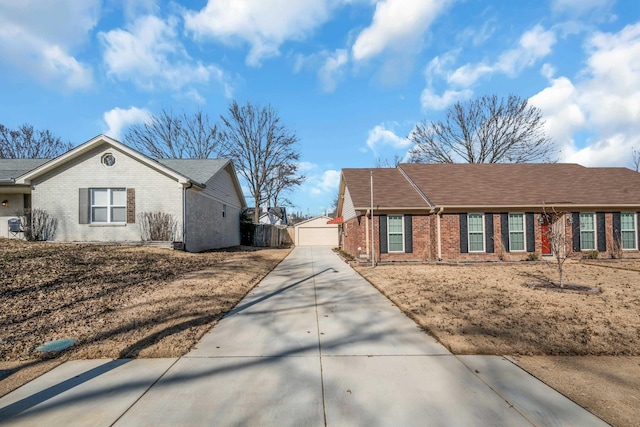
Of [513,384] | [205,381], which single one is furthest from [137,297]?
[513,384]

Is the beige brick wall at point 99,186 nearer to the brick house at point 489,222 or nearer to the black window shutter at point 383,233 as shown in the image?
the brick house at point 489,222

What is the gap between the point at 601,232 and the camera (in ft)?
45.7

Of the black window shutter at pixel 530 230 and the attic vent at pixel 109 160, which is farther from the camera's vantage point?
the attic vent at pixel 109 160

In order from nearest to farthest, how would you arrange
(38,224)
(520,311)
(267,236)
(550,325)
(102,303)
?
(550,325) → (520,311) → (102,303) → (38,224) → (267,236)

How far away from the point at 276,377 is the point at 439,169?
16200mm

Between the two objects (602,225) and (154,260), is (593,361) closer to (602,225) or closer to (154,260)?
(154,260)

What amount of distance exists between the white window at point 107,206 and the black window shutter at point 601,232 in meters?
20.3

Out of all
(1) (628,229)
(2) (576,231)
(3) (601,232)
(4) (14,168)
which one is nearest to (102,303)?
(4) (14,168)

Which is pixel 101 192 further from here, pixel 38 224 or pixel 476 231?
pixel 476 231

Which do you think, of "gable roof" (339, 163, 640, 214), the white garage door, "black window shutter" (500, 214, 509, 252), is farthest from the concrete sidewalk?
the white garage door

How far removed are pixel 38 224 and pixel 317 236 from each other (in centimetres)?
1997

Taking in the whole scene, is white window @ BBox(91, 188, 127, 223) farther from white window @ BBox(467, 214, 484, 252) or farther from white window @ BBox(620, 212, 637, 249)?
white window @ BBox(620, 212, 637, 249)

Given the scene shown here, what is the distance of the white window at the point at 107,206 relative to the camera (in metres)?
13.8

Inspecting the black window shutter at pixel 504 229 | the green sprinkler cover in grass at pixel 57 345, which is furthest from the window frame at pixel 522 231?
the green sprinkler cover in grass at pixel 57 345
